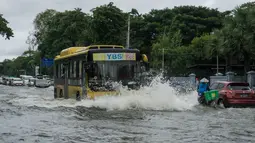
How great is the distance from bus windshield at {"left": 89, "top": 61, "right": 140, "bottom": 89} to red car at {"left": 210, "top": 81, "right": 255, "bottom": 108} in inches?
170

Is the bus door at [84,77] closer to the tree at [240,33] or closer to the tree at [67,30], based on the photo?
the tree at [240,33]

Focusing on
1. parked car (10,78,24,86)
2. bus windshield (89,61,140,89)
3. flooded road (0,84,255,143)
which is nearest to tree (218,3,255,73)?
flooded road (0,84,255,143)

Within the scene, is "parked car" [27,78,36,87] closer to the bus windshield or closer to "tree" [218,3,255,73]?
"tree" [218,3,255,73]

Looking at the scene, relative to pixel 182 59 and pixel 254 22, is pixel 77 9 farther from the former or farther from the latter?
pixel 254 22

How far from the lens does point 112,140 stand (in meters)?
10.6

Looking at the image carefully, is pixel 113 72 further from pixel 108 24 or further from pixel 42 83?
pixel 42 83

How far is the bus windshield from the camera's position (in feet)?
62.3

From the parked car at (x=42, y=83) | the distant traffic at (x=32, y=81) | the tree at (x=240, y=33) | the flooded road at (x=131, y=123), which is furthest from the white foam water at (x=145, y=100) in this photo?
the distant traffic at (x=32, y=81)

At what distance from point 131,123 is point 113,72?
546 centimetres

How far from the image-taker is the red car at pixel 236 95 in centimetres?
2025

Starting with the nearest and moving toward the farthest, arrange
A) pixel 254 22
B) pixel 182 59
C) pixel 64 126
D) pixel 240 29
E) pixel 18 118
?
pixel 64 126
pixel 18 118
pixel 254 22
pixel 240 29
pixel 182 59

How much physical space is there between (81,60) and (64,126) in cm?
731

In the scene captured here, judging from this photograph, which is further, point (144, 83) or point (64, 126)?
point (144, 83)

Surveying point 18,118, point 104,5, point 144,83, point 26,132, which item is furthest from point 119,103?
point 104,5
